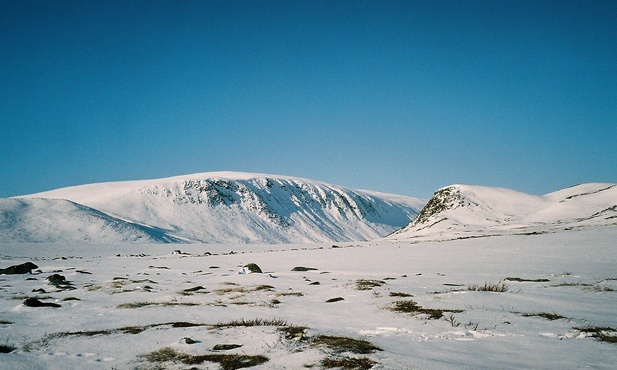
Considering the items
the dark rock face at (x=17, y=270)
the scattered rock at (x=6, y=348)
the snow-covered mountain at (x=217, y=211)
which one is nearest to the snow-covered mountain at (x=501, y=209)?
the dark rock face at (x=17, y=270)

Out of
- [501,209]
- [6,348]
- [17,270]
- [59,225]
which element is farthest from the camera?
[59,225]

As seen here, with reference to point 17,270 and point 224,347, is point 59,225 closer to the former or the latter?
point 17,270

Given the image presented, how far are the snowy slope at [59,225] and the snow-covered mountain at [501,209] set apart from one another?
62807 millimetres

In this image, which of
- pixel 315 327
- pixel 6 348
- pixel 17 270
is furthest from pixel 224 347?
pixel 17 270

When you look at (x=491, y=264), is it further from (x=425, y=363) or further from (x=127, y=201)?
(x=127, y=201)

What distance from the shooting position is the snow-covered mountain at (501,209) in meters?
53.7

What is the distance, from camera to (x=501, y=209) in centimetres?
6662

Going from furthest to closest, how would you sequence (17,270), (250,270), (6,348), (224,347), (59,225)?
(59,225) → (17,270) → (250,270) → (224,347) → (6,348)

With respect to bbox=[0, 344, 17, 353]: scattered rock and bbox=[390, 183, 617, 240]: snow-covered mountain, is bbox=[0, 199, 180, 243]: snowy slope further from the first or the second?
bbox=[0, 344, 17, 353]: scattered rock

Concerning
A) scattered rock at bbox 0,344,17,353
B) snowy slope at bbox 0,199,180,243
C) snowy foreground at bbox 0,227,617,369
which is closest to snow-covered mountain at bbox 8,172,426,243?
snowy slope at bbox 0,199,180,243

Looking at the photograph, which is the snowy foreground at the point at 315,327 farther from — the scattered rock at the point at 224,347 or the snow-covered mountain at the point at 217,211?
the snow-covered mountain at the point at 217,211

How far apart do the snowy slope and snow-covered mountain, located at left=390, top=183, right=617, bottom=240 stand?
206 feet

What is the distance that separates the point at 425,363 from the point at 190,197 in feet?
477

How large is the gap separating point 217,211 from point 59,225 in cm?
6318
